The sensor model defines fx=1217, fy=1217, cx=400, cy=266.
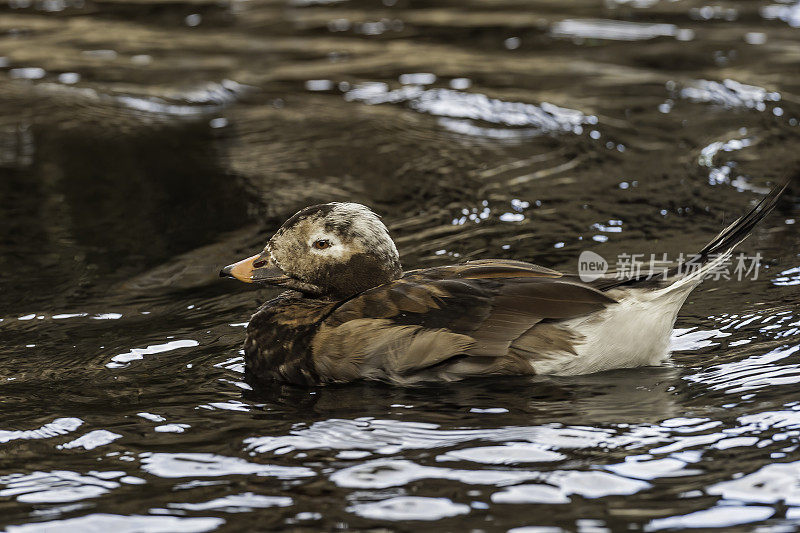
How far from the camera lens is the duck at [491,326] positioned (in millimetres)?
4527

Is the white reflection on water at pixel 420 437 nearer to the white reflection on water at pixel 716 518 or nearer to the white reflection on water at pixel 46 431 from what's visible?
the white reflection on water at pixel 716 518

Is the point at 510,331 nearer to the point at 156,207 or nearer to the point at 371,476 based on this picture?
the point at 371,476

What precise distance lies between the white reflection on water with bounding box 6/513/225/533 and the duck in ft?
3.99

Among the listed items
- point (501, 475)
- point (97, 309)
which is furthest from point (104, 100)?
point (501, 475)

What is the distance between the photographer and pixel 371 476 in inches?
148

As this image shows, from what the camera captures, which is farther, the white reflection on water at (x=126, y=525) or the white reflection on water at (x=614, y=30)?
the white reflection on water at (x=614, y=30)

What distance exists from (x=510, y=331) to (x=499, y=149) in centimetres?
414

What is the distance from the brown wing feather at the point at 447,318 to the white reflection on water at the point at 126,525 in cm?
121

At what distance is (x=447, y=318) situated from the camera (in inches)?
179

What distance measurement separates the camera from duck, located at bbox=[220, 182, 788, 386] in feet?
14.9

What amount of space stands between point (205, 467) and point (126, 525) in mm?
435

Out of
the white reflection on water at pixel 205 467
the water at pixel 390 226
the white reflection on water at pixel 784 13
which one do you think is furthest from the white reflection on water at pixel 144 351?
the white reflection on water at pixel 784 13

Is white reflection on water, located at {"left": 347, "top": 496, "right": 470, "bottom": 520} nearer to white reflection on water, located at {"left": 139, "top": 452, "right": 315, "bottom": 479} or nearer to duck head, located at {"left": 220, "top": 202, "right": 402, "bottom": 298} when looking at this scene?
white reflection on water, located at {"left": 139, "top": 452, "right": 315, "bottom": 479}

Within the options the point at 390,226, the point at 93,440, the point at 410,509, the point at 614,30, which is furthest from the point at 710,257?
the point at 614,30
